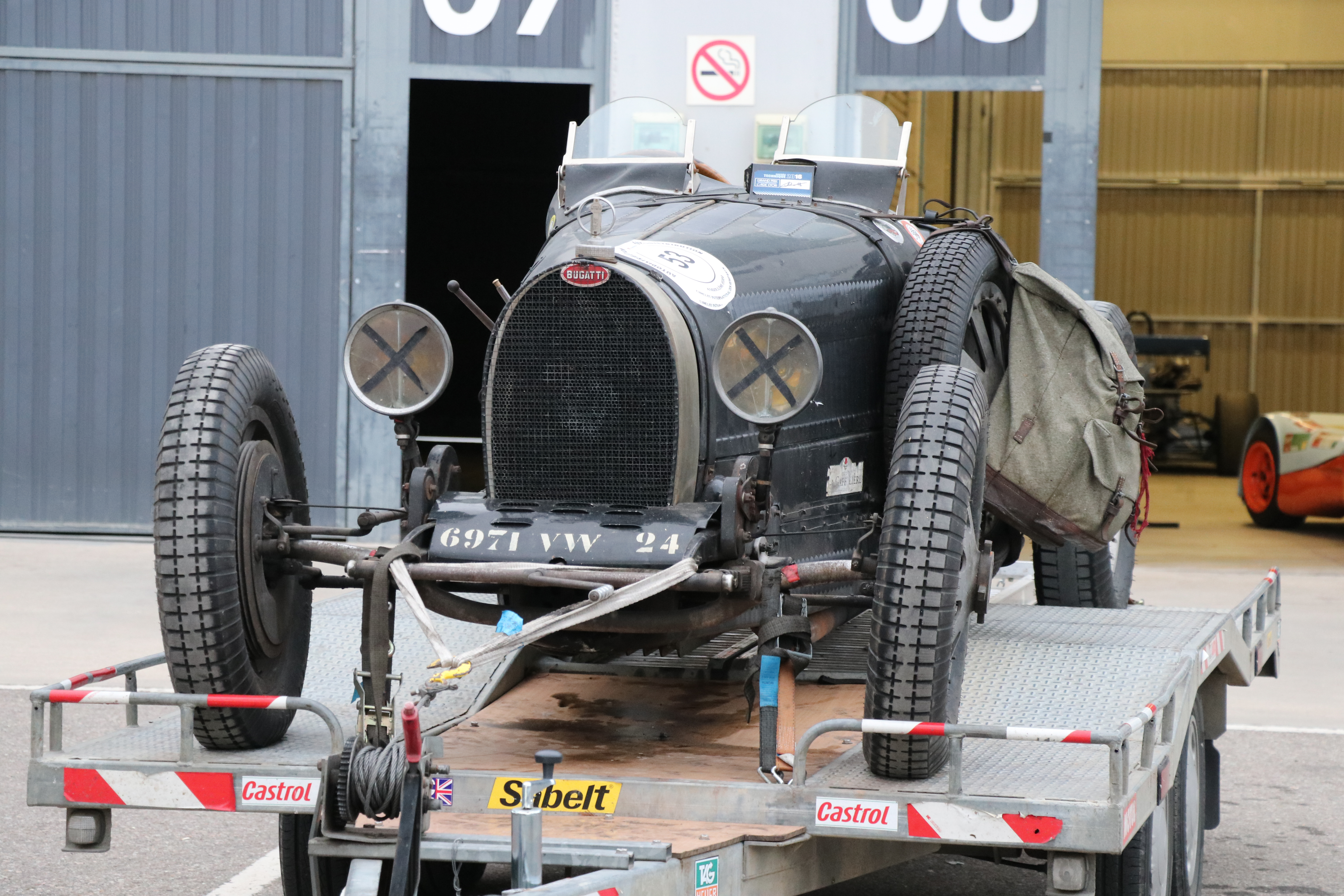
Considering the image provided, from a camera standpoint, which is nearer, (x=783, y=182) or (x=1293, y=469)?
(x=783, y=182)

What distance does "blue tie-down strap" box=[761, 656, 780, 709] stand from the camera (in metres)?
4.20

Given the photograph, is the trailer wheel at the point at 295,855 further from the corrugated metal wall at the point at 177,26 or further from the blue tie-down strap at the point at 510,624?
the corrugated metal wall at the point at 177,26

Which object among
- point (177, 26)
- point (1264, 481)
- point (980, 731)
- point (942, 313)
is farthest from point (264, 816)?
point (1264, 481)

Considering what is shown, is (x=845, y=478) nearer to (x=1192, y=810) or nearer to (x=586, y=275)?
(x=586, y=275)

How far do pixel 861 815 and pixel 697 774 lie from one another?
1.59 feet

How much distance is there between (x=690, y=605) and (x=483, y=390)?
846 millimetres

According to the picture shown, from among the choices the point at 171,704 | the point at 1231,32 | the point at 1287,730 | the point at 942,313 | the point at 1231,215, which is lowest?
the point at 1287,730

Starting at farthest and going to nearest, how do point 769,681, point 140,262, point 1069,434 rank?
point 140,262, point 1069,434, point 769,681

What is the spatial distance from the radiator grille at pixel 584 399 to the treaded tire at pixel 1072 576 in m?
2.90

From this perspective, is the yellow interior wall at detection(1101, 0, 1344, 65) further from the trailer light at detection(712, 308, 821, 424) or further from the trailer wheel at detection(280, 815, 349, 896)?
the trailer wheel at detection(280, 815, 349, 896)

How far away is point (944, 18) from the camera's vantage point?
39.5 ft

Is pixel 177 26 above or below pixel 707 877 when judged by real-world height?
above

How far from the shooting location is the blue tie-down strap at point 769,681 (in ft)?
13.8

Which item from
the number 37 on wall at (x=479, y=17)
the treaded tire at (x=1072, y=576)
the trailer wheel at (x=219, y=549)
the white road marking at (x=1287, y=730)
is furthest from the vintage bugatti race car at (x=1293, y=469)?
the trailer wheel at (x=219, y=549)
